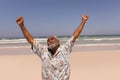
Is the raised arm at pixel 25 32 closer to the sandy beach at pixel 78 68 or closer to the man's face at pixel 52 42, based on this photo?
the man's face at pixel 52 42

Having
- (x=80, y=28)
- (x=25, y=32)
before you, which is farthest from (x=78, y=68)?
(x=25, y=32)

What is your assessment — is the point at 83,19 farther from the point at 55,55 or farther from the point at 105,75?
the point at 105,75

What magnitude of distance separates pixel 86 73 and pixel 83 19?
4617mm

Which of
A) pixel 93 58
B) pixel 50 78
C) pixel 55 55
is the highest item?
pixel 55 55

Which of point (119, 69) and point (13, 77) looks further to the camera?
point (119, 69)

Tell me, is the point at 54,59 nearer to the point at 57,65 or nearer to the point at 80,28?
the point at 57,65

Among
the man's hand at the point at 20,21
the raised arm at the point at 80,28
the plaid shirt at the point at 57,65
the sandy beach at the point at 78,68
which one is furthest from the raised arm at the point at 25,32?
the sandy beach at the point at 78,68

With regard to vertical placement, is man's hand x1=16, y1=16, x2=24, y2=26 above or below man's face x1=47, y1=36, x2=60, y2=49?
above

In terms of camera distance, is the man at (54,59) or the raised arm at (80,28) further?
the raised arm at (80,28)

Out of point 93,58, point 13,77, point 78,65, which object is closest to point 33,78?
point 13,77

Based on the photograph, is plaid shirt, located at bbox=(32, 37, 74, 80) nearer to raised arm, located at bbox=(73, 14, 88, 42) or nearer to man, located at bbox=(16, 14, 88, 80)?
man, located at bbox=(16, 14, 88, 80)

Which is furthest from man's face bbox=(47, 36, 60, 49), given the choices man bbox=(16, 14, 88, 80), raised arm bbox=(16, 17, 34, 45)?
raised arm bbox=(16, 17, 34, 45)

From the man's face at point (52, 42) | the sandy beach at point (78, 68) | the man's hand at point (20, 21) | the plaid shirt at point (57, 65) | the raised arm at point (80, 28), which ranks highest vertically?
the man's hand at point (20, 21)

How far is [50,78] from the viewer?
4113 mm
